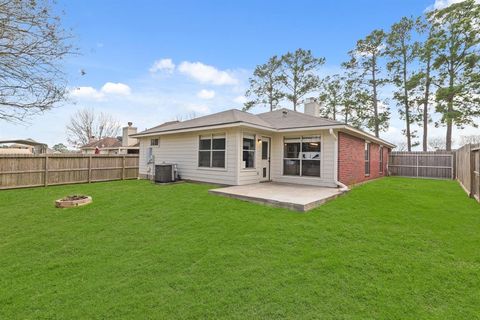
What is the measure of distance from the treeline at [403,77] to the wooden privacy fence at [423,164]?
2927 mm

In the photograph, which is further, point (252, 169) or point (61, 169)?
point (61, 169)

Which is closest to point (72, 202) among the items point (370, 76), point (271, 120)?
point (271, 120)

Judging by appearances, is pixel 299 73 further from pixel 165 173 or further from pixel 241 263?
pixel 241 263

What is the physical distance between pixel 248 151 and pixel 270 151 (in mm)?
1432

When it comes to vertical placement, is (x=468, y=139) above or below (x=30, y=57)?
above

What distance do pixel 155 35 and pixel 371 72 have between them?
18.0 metres

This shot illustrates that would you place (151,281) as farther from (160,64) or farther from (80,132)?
(80,132)

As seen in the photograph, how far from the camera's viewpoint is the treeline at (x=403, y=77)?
16.0 m

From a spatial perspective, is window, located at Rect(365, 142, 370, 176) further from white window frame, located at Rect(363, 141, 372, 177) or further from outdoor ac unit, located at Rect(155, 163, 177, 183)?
outdoor ac unit, located at Rect(155, 163, 177, 183)

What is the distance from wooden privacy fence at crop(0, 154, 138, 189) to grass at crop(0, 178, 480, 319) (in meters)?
4.62

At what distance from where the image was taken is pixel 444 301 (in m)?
2.49

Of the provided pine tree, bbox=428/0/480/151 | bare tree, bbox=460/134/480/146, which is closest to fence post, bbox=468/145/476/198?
pine tree, bbox=428/0/480/151

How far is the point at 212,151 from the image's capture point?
970 cm

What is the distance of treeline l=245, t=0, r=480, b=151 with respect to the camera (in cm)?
1596
